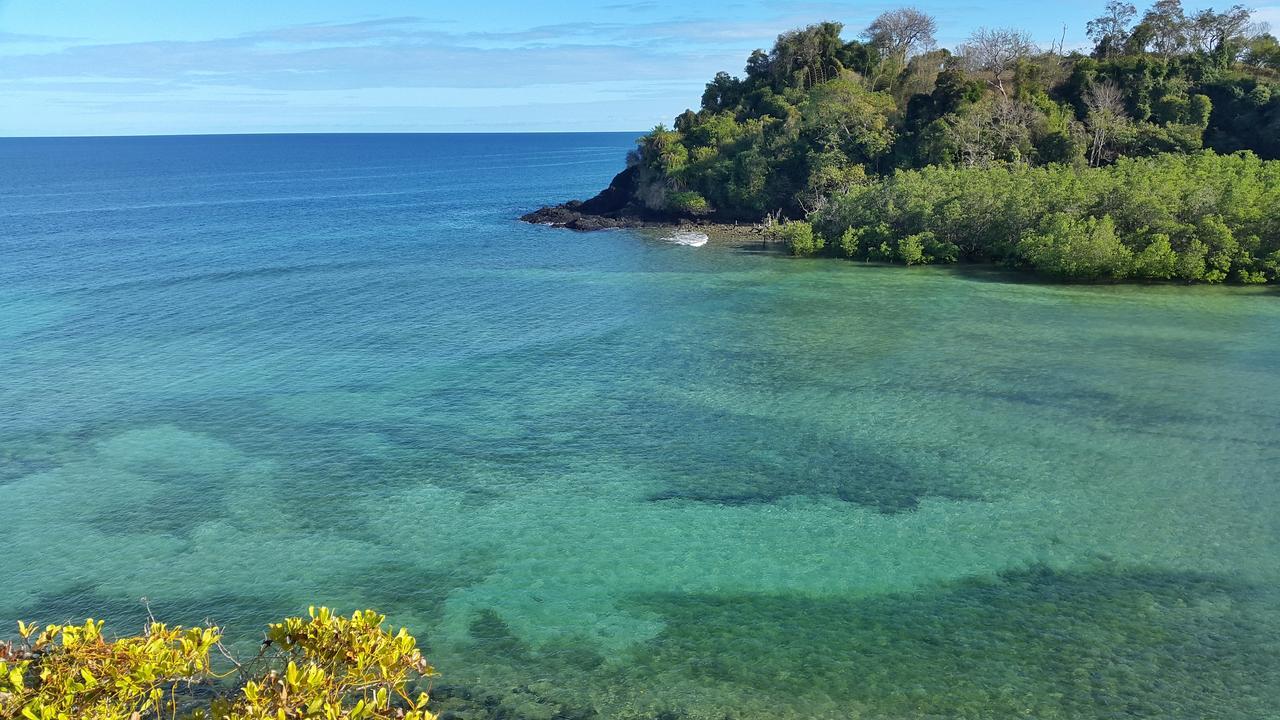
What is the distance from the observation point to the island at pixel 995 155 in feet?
147

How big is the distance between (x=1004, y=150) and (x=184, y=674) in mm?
65834

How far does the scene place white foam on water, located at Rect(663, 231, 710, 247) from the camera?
208ft

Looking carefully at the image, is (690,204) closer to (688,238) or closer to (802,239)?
(688,238)

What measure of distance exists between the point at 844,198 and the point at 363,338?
3440 centimetres

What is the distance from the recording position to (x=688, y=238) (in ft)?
214

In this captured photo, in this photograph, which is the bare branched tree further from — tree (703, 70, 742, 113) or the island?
tree (703, 70, 742, 113)

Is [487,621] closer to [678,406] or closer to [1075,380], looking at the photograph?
[678,406]

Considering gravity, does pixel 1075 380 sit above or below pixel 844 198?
below

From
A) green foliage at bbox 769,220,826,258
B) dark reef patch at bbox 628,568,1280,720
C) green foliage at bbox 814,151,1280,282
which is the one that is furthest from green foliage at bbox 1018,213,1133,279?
dark reef patch at bbox 628,568,1280,720

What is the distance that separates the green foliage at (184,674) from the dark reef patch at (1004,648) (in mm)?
6874

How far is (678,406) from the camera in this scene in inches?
1124

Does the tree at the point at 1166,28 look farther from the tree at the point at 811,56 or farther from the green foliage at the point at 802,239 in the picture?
the green foliage at the point at 802,239

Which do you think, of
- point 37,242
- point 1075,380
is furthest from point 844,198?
point 37,242

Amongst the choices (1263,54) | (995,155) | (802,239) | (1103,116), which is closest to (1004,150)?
(995,155)
